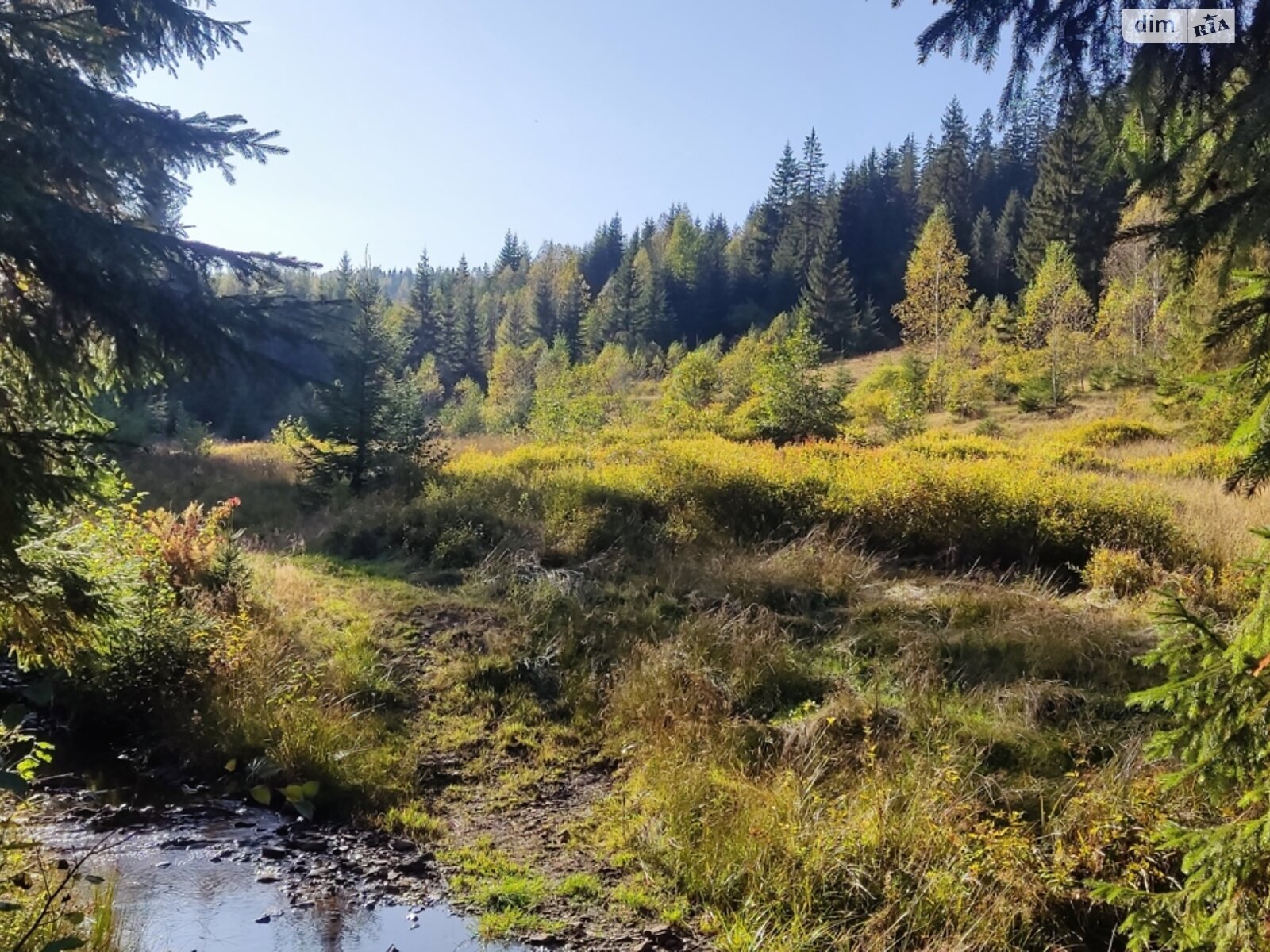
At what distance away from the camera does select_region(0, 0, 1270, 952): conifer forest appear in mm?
3062

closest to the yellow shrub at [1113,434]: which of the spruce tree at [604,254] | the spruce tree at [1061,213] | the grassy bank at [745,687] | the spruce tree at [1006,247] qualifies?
the grassy bank at [745,687]

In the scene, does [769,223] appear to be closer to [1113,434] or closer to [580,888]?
[1113,434]

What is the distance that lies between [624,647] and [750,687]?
4.39ft

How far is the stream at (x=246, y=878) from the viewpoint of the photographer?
4000 millimetres

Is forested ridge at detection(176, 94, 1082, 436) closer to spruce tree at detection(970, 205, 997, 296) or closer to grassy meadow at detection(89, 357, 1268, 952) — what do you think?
spruce tree at detection(970, 205, 997, 296)

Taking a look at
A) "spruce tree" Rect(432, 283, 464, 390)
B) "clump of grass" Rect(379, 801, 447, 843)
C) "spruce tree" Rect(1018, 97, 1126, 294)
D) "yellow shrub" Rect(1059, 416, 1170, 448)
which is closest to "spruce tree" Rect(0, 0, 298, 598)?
"clump of grass" Rect(379, 801, 447, 843)

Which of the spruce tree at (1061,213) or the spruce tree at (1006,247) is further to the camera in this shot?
the spruce tree at (1006,247)

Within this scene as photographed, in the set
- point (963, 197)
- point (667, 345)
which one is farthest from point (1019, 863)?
point (963, 197)

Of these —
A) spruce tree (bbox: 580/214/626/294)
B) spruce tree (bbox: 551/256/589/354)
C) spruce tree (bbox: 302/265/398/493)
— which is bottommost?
spruce tree (bbox: 302/265/398/493)

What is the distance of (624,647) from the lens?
22.8 feet

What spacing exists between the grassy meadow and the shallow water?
0.35 metres

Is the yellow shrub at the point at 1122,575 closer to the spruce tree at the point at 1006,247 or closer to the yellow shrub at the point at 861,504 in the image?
the yellow shrub at the point at 861,504

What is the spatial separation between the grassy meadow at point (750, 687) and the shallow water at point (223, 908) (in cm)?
35

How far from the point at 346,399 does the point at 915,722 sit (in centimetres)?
1152
